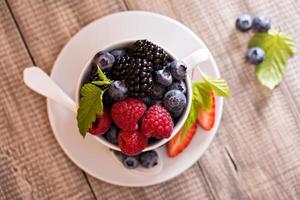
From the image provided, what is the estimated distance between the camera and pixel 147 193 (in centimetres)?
113

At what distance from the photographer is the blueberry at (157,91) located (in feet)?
2.92

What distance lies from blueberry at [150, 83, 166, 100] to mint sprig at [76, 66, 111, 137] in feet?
0.26

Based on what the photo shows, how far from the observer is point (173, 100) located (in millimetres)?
881

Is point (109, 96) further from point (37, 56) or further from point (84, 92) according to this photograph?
point (37, 56)

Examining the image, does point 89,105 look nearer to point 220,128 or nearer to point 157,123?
point 157,123

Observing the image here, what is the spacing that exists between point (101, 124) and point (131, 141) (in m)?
0.06

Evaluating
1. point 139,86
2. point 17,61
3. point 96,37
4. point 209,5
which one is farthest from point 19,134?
point 209,5

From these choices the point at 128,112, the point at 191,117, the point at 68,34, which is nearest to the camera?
the point at 128,112

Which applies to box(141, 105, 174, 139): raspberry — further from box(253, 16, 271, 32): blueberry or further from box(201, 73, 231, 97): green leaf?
box(253, 16, 271, 32): blueberry

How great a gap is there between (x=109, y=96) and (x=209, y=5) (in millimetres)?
407

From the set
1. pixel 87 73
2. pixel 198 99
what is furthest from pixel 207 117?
pixel 87 73

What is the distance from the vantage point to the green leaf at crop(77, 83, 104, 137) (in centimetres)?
86

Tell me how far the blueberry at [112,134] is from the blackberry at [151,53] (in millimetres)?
132

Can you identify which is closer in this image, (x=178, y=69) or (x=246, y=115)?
(x=178, y=69)
